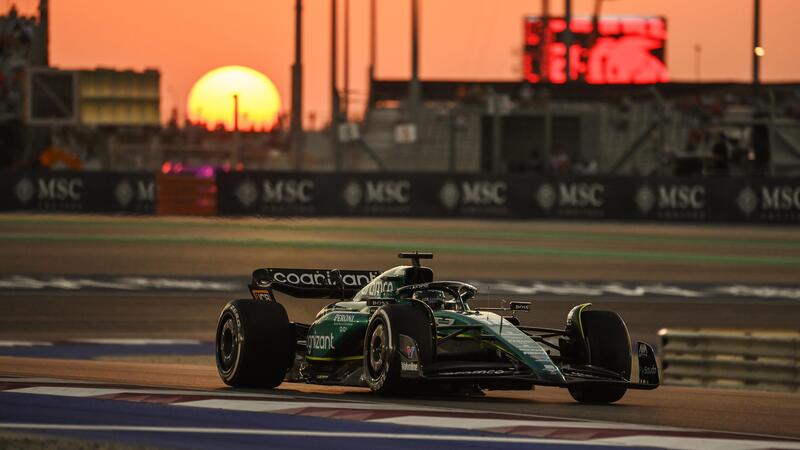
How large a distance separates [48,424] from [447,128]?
48.0 meters

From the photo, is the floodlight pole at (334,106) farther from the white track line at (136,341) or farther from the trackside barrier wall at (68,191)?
the white track line at (136,341)

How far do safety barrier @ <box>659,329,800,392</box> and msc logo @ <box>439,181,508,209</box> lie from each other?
25.8 metres

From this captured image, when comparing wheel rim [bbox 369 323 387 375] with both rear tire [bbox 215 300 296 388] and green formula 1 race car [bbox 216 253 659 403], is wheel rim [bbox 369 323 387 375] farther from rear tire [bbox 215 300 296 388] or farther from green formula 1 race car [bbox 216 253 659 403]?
rear tire [bbox 215 300 296 388]

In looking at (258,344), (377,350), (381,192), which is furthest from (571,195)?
(377,350)

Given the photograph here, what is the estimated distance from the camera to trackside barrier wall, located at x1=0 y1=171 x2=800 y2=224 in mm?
42406

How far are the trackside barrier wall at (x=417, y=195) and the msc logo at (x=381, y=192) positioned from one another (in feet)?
0.09

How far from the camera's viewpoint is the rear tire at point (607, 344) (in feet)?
38.7

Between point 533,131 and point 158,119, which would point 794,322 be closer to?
point 533,131

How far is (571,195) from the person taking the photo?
144 ft

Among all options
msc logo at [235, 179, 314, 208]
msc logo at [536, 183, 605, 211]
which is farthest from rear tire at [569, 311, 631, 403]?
msc logo at [536, 183, 605, 211]

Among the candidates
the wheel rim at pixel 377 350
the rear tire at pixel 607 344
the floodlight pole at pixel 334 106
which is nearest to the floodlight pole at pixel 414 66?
the floodlight pole at pixel 334 106

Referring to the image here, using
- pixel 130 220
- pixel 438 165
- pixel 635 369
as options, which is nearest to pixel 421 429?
pixel 635 369

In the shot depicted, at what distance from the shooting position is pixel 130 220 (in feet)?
148

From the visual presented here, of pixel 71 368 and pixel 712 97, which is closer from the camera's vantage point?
pixel 71 368
